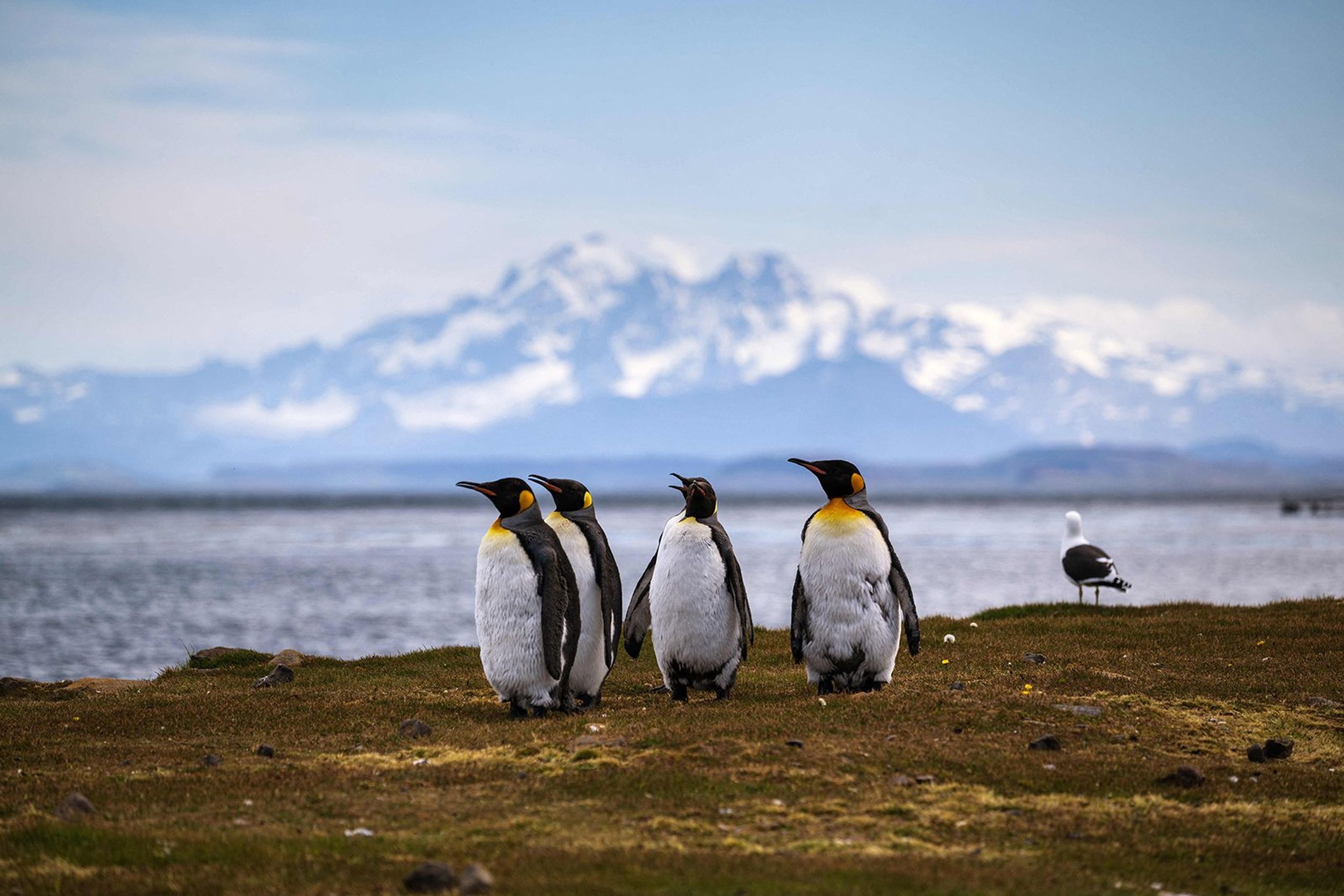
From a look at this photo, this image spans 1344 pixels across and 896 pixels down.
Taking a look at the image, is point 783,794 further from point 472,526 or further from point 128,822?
point 472,526

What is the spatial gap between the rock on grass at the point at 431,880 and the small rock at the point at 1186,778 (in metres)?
5.02

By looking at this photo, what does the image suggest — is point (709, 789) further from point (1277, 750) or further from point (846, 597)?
point (1277, 750)

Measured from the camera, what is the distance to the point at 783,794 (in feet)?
27.3

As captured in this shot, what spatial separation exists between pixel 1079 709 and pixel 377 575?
47766mm

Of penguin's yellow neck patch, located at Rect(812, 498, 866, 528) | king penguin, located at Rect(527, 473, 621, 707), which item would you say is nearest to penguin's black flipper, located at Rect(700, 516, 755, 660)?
penguin's yellow neck patch, located at Rect(812, 498, 866, 528)

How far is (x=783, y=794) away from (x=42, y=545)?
274ft

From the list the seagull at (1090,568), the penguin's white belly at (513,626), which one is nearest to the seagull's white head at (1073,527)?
the seagull at (1090,568)

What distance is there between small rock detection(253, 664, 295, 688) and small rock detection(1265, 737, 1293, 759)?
9.23 m

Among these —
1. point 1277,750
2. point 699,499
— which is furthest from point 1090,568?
point 1277,750

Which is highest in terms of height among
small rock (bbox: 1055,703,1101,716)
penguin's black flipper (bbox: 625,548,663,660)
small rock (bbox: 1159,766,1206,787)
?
penguin's black flipper (bbox: 625,548,663,660)

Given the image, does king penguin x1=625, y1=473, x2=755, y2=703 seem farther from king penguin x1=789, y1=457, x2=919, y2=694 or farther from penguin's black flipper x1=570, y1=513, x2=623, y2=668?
king penguin x1=789, y1=457, x2=919, y2=694

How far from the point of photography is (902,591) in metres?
12.2

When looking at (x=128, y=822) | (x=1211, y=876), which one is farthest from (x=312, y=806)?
(x=1211, y=876)

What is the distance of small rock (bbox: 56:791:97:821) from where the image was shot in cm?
784
